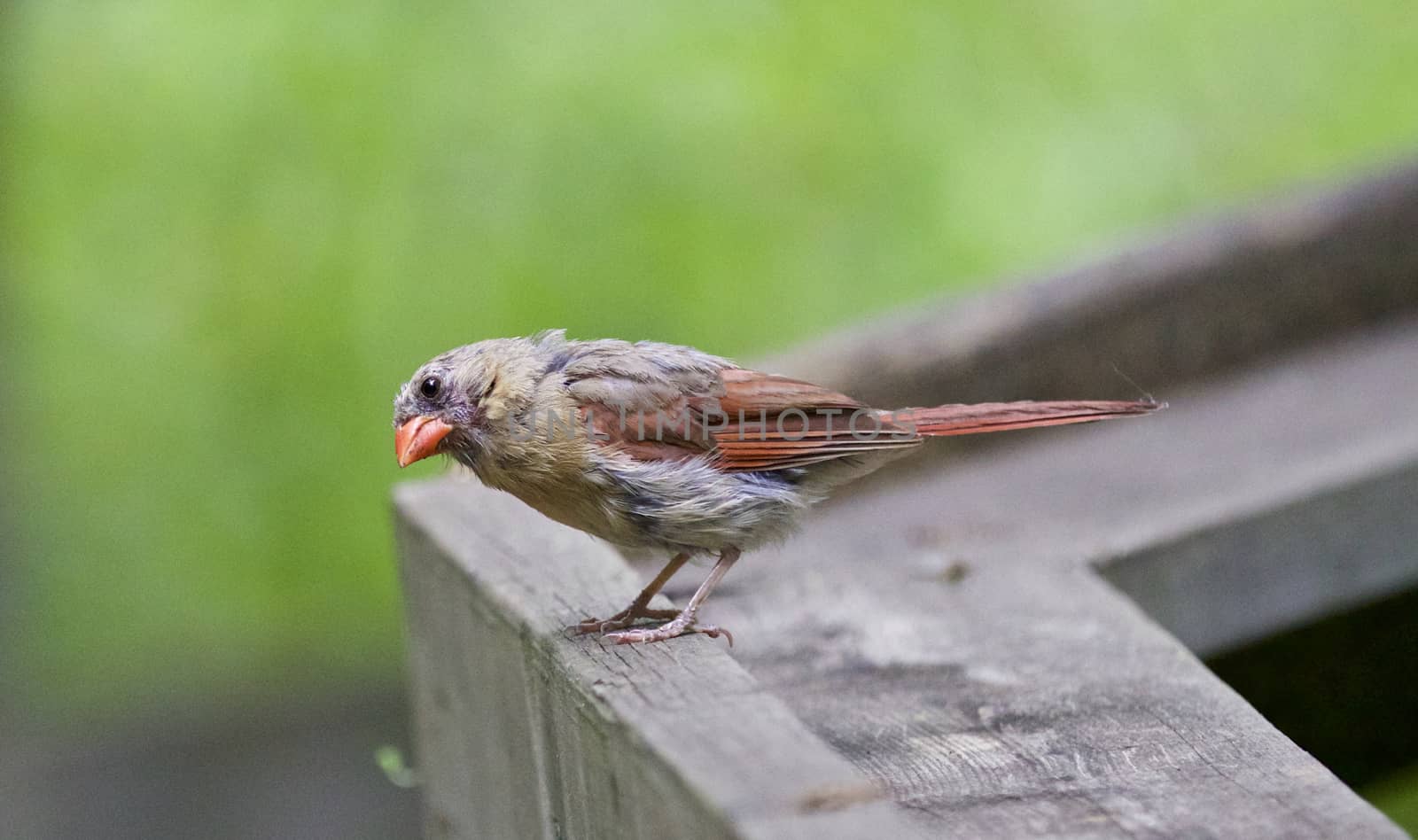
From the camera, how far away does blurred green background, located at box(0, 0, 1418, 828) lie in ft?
18.9

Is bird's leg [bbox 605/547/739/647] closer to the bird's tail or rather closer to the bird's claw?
the bird's claw

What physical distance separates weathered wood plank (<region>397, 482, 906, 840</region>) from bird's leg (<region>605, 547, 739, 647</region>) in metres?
0.05

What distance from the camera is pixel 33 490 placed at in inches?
224

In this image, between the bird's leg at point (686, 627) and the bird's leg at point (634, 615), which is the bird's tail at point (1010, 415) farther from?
the bird's leg at point (634, 615)

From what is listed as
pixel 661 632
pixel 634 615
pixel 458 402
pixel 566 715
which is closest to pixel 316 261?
pixel 458 402

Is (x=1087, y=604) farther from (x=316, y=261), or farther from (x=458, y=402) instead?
(x=316, y=261)

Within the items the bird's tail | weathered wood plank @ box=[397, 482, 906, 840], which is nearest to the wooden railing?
weathered wood plank @ box=[397, 482, 906, 840]

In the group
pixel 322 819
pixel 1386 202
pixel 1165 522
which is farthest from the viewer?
pixel 322 819

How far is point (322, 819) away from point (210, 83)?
2.54 metres

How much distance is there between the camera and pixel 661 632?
7.56ft

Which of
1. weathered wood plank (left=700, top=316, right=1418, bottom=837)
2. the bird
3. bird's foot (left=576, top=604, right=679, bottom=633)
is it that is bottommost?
weathered wood plank (left=700, top=316, right=1418, bottom=837)

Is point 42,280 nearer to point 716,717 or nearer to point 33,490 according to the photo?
point 33,490

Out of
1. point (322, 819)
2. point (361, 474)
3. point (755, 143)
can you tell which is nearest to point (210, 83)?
point (361, 474)

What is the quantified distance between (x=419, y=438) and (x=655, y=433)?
0.38 meters
